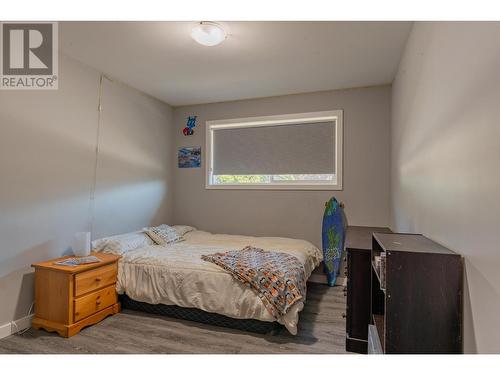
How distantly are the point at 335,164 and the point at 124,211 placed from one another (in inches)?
113

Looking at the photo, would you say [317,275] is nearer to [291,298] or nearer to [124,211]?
[291,298]

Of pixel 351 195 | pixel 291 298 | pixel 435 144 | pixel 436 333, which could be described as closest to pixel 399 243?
pixel 436 333

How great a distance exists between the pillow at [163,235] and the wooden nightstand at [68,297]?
864 millimetres

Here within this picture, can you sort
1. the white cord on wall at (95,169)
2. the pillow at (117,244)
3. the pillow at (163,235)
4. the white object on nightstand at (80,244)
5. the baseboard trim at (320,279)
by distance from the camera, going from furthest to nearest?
the baseboard trim at (320,279), the pillow at (163,235), the white cord on wall at (95,169), the pillow at (117,244), the white object on nightstand at (80,244)

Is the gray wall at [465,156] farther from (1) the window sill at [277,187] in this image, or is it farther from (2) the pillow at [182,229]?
(2) the pillow at [182,229]

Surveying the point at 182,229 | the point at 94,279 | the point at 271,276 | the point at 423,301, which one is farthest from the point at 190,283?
the point at 423,301

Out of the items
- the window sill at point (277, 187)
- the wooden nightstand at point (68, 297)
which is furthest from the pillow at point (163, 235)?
the window sill at point (277, 187)

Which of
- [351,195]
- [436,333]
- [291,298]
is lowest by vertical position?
[291,298]

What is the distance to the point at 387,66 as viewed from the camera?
2945 millimetres

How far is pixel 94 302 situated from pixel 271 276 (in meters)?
1.66

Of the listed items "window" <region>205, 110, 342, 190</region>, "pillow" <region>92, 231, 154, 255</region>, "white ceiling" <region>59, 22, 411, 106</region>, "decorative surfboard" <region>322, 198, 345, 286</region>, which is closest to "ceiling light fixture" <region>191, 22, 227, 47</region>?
"white ceiling" <region>59, 22, 411, 106</region>

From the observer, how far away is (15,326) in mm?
Answer: 2338

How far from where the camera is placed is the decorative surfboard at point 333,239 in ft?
11.5

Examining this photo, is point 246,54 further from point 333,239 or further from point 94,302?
point 94,302
